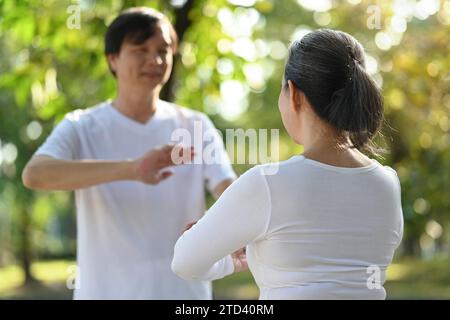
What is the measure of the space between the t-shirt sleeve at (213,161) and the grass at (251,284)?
7506 mm

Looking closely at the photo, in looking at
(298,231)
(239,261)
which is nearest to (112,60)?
(239,261)

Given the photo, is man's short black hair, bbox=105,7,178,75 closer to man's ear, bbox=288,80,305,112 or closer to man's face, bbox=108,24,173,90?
man's face, bbox=108,24,173,90

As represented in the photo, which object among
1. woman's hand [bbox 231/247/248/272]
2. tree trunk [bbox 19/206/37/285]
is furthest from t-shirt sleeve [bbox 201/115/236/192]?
tree trunk [bbox 19/206/37/285]

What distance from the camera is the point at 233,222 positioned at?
1547 mm

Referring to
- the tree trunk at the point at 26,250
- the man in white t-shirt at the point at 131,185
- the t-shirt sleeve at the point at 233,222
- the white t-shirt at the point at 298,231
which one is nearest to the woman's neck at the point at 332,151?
the white t-shirt at the point at 298,231

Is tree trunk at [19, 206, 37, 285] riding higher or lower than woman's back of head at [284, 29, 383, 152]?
lower

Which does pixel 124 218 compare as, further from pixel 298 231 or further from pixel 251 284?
pixel 251 284

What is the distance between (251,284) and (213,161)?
12.5 metres

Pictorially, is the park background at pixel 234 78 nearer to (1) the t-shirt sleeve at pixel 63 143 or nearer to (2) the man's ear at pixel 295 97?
(2) the man's ear at pixel 295 97

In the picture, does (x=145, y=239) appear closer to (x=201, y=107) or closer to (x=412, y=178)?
(x=201, y=107)

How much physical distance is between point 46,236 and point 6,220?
4080mm

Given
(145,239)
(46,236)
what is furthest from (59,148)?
(46,236)

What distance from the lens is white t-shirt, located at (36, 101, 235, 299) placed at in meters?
2.60

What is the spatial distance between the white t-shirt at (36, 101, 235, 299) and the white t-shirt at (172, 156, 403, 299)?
1.01 metres
